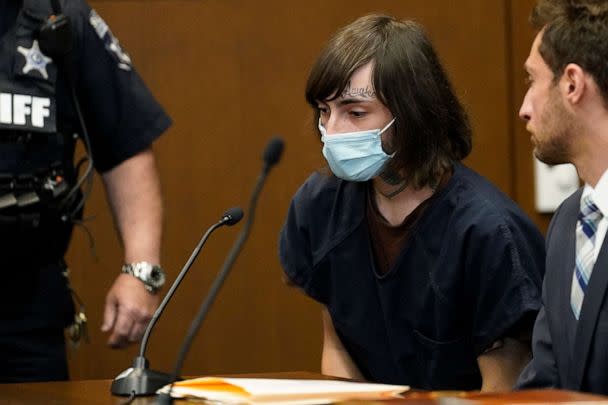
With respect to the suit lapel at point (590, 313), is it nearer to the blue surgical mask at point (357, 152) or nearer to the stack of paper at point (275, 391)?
the stack of paper at point (275, 391)

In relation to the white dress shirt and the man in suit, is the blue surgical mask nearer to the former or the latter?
the man in suit

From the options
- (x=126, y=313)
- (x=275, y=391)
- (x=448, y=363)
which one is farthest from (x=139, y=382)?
(x=448, y=363)

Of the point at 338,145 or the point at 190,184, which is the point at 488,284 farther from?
the point at 190,184

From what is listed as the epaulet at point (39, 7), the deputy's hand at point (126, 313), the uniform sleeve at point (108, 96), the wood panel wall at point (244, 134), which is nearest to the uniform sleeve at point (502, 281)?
the deputy's hand at point (126, 313)

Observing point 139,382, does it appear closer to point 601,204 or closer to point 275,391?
point 275,391

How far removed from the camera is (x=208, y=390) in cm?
161

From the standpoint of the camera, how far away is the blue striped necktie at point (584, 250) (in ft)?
6.02

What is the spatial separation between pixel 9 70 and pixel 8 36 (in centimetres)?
7

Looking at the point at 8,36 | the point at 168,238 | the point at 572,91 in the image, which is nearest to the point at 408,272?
the point at 572,91

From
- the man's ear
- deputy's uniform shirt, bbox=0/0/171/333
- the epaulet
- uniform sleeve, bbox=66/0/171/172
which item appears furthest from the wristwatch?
the man's ear

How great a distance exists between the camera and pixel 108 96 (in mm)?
2535

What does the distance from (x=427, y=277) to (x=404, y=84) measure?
38 cm

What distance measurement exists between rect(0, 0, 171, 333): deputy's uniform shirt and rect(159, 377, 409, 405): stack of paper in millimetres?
739

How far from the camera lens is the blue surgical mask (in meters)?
2.25
